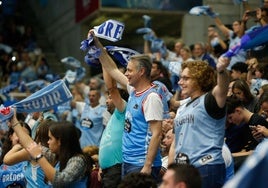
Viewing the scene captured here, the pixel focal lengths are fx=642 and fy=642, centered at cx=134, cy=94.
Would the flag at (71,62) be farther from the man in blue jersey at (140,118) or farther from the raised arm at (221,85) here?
the raised arm at (221,85)

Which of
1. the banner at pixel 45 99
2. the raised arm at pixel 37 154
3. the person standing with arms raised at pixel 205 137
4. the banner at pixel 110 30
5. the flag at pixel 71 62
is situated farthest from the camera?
the flag at pixel 71 62

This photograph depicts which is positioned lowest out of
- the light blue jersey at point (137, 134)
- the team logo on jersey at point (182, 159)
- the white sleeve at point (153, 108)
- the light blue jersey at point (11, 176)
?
the light blue jersey at point (11, 176)

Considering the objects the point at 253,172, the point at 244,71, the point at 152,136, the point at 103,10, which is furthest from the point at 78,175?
the point at 103,10

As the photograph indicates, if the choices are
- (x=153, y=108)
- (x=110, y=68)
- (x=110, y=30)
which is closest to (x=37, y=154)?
(x=153, y=108)

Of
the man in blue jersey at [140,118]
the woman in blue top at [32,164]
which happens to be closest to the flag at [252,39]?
the man in blue jersey at [140,118]

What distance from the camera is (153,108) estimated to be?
536cm

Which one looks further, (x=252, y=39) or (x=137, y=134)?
(x=137, y=134)

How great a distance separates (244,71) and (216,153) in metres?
3.95

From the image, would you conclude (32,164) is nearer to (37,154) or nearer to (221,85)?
(37,154)

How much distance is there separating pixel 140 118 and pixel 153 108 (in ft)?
0.62

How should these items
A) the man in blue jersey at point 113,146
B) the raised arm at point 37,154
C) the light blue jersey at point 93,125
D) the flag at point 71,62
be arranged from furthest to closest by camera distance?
the flag at point 71,62 < the light blue jersey at point 93,125 < the man in blue jersey at point 113,146 < the raised arm at point 37,154

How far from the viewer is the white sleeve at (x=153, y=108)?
5332mm

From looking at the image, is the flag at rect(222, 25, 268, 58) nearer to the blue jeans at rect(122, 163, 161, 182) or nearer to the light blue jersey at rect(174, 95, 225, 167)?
the light blue jersey at rect(174, 95, 225, 167)

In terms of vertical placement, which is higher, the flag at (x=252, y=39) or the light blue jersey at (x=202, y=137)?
the flag at (x=252, y=39)
